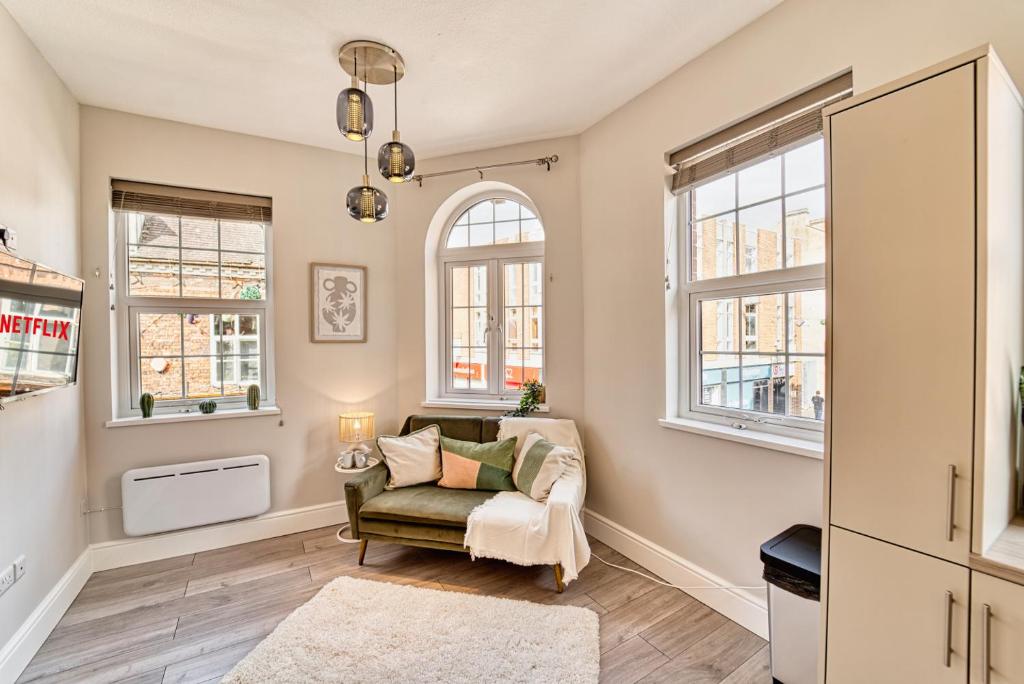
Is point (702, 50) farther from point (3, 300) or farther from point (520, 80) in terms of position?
point (3, 300)

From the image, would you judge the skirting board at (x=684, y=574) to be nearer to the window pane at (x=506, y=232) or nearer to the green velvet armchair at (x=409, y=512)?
the green velvet armchair at (x=409, y=512)

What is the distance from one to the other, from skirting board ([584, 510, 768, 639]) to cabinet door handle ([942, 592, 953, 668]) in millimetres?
993

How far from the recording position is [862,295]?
4.08ft

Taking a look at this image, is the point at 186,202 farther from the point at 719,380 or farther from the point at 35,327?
the point at 719,380

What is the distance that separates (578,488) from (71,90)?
3.58 m

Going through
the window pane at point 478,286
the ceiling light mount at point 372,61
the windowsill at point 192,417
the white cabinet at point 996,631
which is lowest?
the white cabinet at point 996,631

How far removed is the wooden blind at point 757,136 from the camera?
1.83 metres

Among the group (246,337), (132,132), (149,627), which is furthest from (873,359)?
(132,132)

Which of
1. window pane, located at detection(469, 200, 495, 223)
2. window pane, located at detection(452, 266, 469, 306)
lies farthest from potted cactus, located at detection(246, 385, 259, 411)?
window pane, located at detection(469, 200, 495, 223)

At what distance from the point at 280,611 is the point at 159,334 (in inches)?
76.8

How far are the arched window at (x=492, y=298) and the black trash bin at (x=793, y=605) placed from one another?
1.93 metres

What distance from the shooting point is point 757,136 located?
6.82 feet

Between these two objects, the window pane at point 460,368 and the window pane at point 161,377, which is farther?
the window pane at point 460,368

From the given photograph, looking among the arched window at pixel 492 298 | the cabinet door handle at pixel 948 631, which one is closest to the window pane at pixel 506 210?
the arched window at pixel 492 298
